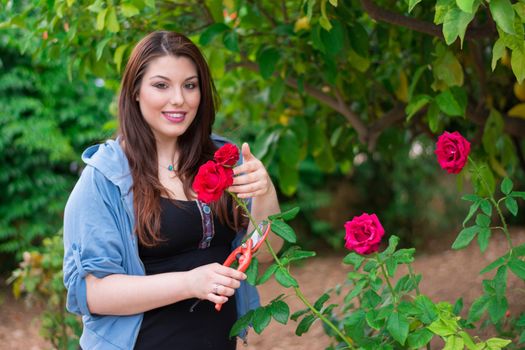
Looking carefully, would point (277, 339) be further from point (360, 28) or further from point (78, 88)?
point (78, 88)

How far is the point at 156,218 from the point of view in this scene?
6.50 feet

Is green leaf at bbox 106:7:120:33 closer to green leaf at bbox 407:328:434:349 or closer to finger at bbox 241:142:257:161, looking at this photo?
finger at bbox 241:142:257:161

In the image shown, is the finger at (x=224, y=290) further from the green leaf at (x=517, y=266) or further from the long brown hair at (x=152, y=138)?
the green leaf at (x=517, y=266)

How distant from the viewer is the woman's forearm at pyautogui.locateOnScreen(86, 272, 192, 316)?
1874 mm

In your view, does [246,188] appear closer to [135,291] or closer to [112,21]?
[135,291]

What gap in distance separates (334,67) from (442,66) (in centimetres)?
46

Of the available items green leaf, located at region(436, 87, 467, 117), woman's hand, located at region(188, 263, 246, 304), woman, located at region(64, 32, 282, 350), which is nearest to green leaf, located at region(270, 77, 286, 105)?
green leaf, located at region(436, 87, 467, 117)

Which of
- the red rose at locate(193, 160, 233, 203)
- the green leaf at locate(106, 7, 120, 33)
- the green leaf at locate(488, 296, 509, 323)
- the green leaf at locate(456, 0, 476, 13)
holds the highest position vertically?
the green leaf at locate(456, 0, 476, 13)

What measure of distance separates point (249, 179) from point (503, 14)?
72 centimetres

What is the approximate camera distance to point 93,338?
2.00 meters

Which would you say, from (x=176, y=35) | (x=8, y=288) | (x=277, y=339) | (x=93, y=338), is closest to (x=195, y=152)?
(x=176, y=35)

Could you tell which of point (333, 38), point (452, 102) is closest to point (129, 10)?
point (333, 38)

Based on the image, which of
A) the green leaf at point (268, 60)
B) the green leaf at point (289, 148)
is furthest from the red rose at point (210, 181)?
the green leaf at point (289, 148)

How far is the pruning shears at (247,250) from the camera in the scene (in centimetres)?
179
